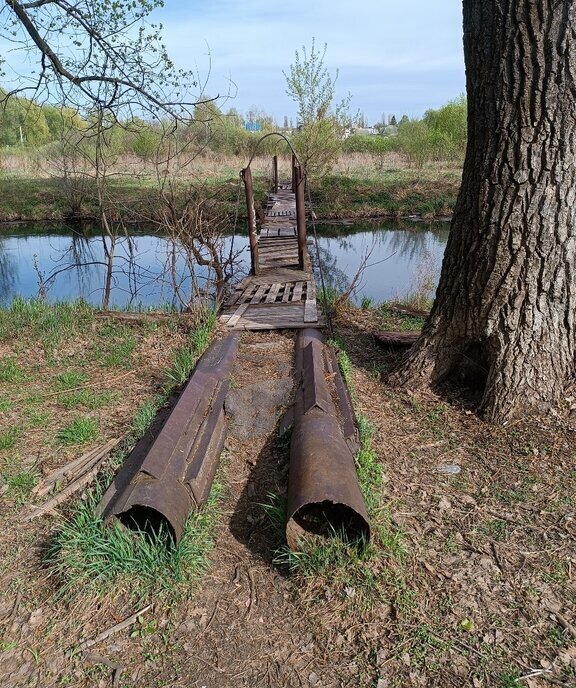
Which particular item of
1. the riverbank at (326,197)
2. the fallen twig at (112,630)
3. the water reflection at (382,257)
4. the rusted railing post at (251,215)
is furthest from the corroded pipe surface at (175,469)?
the riverbank at (326,197)

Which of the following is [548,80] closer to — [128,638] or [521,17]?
[521,17]

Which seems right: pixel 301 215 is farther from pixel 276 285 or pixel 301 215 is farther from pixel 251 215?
pixel 276 285

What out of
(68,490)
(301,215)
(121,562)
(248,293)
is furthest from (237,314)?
(121,562)

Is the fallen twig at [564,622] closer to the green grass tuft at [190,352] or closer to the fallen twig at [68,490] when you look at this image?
the fallen twig at [68,490]

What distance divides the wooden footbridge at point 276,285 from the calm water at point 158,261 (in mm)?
655

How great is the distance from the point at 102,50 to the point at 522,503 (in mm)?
8425

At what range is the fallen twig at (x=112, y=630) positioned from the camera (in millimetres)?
2166

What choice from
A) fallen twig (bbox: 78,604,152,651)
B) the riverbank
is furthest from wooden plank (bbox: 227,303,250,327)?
the riverbank

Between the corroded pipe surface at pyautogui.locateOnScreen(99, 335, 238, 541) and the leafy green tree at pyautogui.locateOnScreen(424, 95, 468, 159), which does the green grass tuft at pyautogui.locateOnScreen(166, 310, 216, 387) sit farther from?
the leafy green tree at pyautogui.locateOnScreen(424, 95, 468, 159)

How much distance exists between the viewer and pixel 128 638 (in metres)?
2.20

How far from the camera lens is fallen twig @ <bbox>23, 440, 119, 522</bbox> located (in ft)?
9.68

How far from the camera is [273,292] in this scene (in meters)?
7.54

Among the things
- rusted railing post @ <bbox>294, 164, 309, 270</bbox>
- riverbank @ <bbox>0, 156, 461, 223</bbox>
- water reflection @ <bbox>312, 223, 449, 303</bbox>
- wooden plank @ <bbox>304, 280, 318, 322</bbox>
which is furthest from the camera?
riverbank @ <bbox>0, 156, 461, 223</bbox>

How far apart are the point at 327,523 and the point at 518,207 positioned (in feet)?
7.41
